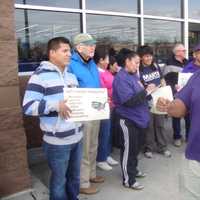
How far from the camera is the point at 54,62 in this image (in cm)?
312

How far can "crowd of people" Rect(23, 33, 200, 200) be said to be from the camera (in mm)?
2879

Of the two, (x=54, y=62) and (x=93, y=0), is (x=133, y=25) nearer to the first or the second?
(x=93, y=0)

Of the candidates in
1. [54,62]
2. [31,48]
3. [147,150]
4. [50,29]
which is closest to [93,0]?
[50,29]

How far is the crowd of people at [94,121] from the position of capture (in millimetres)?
2879

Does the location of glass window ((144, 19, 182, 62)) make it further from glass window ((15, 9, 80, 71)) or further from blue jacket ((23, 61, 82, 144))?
blue jacket ((23, 61, 82, 144))

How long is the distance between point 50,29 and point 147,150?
225 centimetres

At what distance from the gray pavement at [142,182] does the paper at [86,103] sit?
1.08 metres

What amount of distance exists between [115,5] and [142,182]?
10.4 ft

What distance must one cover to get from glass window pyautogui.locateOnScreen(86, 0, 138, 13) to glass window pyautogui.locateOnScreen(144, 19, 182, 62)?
0.43 m

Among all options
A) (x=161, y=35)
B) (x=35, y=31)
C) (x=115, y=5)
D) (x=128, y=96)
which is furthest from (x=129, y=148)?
(x=161, y=35)

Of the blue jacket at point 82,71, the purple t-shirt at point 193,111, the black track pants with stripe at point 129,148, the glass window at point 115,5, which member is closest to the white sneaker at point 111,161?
the black track pants with stripe at point 129,148

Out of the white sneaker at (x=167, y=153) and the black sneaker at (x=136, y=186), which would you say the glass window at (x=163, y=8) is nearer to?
the white sneaker at (x=167, y=153)

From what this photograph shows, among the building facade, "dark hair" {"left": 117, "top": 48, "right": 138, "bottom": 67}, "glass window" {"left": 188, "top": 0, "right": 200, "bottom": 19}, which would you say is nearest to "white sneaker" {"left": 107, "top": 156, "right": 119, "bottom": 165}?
the building facade

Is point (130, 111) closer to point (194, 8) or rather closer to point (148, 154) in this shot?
point (148, 154)
